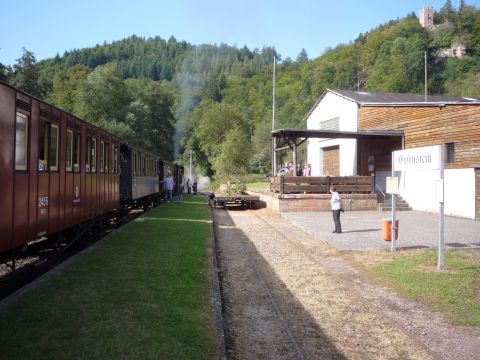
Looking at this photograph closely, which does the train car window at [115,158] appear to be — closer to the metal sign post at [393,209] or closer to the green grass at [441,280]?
the metal sign post at [393,209]

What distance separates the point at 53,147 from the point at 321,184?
16780 millimetres

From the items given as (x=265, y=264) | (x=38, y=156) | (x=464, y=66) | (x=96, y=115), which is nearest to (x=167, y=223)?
(x=265, y=264)

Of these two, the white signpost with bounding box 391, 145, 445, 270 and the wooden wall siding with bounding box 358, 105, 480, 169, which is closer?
the white signpost with bounding box 391, 145, 445, 270

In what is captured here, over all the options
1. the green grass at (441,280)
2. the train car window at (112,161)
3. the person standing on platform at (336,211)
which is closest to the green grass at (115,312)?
the green grass at (441,280)

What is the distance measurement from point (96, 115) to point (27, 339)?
50.8 m

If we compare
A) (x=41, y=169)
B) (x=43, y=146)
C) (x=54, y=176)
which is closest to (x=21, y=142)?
(x=41, y=169)

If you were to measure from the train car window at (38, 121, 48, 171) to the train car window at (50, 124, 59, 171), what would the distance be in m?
0.25

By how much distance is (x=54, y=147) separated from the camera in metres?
8.34

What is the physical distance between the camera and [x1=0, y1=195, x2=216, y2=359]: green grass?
470 centimetres

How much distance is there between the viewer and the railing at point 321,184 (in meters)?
22.7

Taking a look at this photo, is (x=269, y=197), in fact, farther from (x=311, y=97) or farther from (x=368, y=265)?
(x=311, y=97)

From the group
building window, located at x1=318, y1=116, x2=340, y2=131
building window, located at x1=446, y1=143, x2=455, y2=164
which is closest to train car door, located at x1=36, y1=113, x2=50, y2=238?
building window, located at x1=446, y1=143, x2=455, y2=164

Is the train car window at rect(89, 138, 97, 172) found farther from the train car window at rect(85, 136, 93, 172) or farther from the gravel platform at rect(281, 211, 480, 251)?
the gravel platform at rect(281, 211, 480, 251)

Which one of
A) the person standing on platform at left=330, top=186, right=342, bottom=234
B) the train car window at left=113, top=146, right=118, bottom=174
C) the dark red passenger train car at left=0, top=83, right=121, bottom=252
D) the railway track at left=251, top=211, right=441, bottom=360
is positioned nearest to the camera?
the railway track at left=251, top=211, right=441, bottom=360
